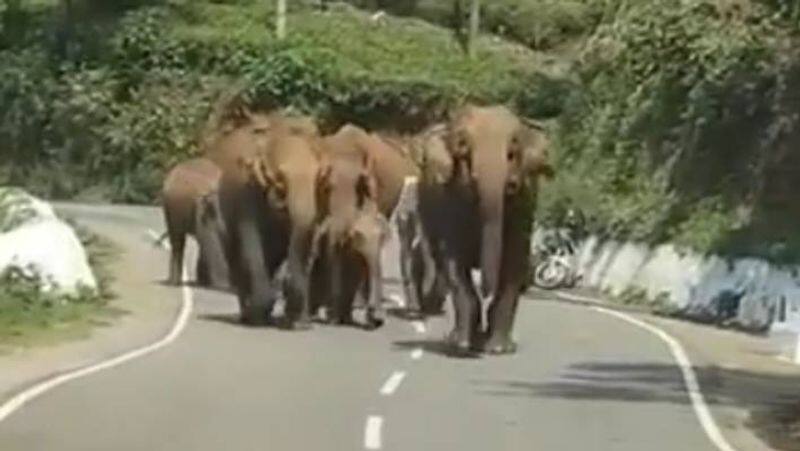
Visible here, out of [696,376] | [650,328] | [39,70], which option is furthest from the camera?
[39,70]

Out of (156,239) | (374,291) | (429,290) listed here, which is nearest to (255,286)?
(374,291)

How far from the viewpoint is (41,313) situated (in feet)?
107

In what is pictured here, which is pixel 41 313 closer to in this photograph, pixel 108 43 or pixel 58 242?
pixel 58 242

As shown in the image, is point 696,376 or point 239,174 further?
point 239,174

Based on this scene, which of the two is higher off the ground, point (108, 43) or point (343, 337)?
point (343, 337)

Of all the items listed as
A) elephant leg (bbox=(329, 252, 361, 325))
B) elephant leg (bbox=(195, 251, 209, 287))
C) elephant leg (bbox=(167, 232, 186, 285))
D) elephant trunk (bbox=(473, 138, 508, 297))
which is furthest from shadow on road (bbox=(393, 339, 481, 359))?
elephant leg (bbox=(167, 232, 186, 285))

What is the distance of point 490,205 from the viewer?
31109 mm

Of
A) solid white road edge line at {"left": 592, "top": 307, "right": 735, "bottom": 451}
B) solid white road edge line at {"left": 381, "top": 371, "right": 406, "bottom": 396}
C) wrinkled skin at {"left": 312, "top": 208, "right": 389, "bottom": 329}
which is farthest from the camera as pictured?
wrinkled skin at {"left": 312, "top": 208, "right": 389, "bottom": 329}

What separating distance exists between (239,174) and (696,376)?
1045 centimetres

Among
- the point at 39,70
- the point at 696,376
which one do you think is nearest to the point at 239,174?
the point at 696,376

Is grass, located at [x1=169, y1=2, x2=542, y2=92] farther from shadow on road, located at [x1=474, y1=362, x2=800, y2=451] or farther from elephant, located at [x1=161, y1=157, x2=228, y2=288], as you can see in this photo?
shadow on road, located at [x1=474, y1=362, x2=800, y2=451]

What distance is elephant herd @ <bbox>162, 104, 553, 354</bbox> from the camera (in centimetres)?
3117

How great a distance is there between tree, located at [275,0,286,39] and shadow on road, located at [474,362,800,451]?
1775 inches

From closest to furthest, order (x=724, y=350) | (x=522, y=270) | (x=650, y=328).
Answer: (x=522, y=270)
(x=724, y=350)
(x=650, y=328)
